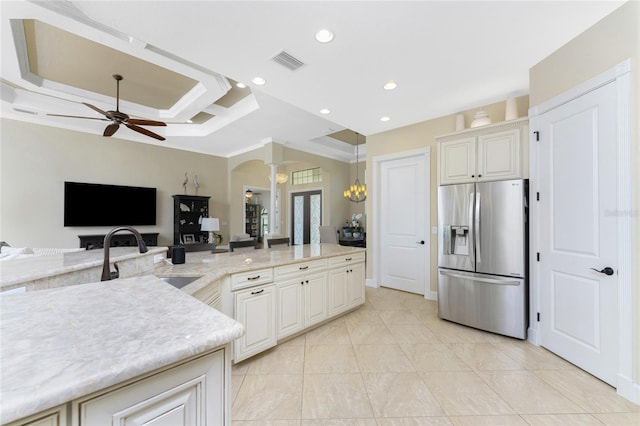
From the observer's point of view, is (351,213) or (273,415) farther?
(351,213)

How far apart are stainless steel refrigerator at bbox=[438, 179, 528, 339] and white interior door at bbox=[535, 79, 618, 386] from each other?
0.59 feet

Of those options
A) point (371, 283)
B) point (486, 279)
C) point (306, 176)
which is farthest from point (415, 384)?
point (306, 176)

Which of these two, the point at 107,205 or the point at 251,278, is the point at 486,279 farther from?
the point at 107,205

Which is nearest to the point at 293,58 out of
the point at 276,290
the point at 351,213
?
the point at 276,290

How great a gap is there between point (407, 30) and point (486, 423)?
291 centimetres

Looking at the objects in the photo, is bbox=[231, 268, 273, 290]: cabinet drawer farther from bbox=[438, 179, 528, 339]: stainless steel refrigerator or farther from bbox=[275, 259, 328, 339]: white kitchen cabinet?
bbox=[438, 179, 528, 339]: stainless steel refrigerator

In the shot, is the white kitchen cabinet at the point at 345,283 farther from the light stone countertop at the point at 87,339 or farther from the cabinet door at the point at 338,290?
the light stone countertop at the point at 87,339

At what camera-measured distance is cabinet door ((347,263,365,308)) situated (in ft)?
10.8

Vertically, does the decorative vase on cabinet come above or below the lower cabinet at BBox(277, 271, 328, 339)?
above

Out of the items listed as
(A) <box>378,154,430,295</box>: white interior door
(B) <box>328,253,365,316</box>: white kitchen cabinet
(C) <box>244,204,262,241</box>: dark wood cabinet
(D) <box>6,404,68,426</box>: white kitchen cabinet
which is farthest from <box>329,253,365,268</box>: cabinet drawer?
(C) <box>244,204,262,241</box>: dark wood cabinet

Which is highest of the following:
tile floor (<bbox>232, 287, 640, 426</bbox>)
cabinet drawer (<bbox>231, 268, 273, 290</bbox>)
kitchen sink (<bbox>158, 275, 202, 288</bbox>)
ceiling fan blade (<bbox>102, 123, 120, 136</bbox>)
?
ceiling fan blade (<bbox>102, 123, 120, 136</bbox>)

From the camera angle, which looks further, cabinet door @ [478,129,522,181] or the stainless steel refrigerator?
cabinet door @ [478,129,522,181]

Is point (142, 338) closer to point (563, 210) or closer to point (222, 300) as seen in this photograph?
point (222, 300)

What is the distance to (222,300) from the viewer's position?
83.1 inches
